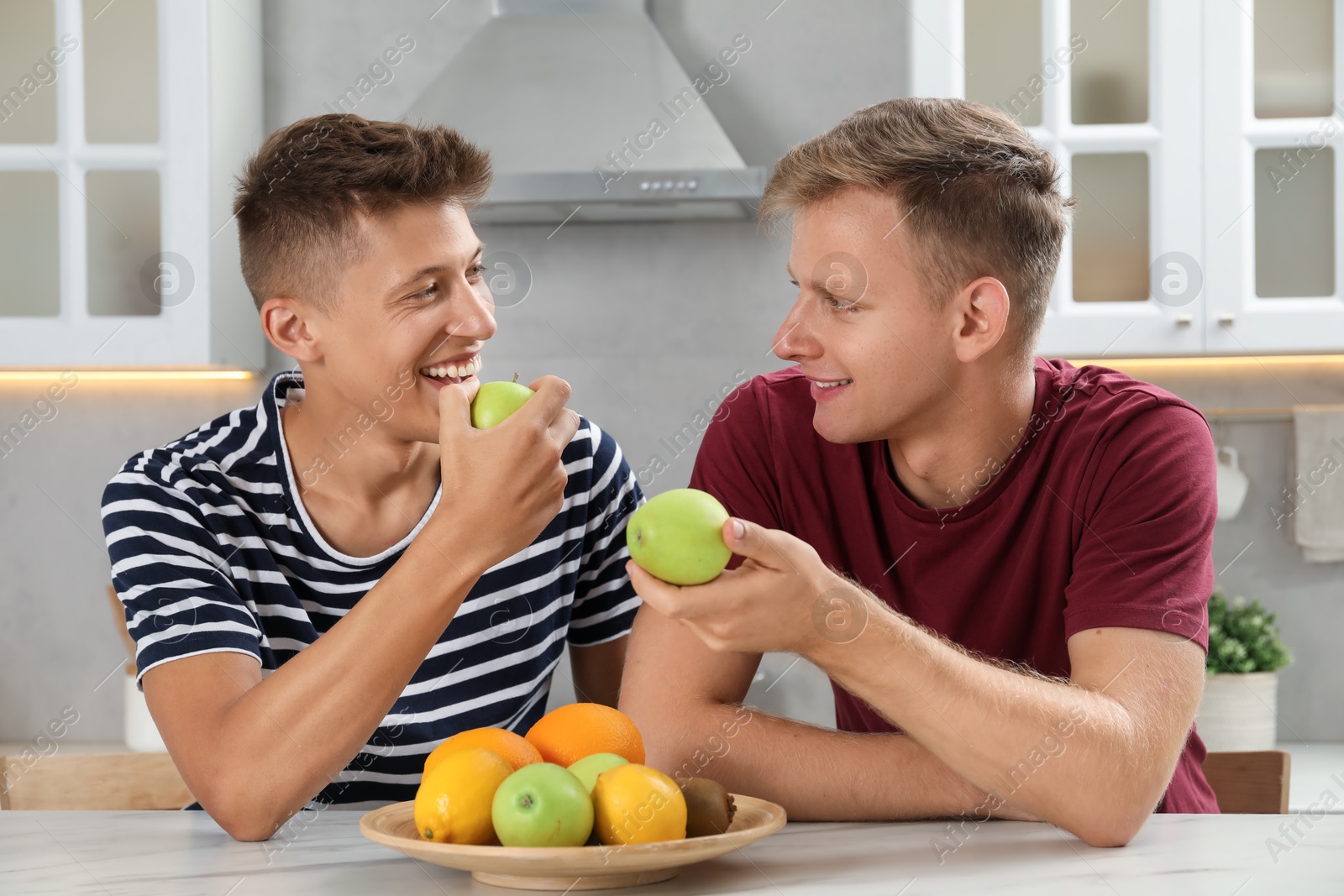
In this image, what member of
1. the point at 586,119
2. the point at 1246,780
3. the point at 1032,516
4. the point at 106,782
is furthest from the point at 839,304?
the point at 586,119

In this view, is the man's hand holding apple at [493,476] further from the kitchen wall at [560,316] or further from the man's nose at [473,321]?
the kitchen wall at [560,316]

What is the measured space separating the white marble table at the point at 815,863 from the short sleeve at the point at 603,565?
20.8 inches

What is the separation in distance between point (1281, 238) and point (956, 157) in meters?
1.53

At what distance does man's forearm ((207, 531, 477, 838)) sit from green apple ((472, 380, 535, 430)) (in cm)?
14

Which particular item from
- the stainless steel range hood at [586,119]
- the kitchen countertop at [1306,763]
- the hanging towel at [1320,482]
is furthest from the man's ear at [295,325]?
the hanging towel at [1320,482]

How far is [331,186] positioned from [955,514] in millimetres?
844

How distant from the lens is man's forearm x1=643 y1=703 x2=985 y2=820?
1064 mm

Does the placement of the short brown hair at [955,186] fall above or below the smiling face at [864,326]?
above

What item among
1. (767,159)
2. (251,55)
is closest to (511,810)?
(767,159)

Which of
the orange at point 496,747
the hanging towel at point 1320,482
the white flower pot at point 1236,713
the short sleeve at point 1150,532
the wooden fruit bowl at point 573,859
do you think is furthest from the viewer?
the hanging towel at point 1320,482

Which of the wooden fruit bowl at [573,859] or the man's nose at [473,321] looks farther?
the man's nose at [473,321]

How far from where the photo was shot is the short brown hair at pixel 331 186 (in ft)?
4.61

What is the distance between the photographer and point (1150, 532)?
3.76ft

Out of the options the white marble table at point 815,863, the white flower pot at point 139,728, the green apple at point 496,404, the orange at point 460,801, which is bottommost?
the white flower pot at point 139,728
